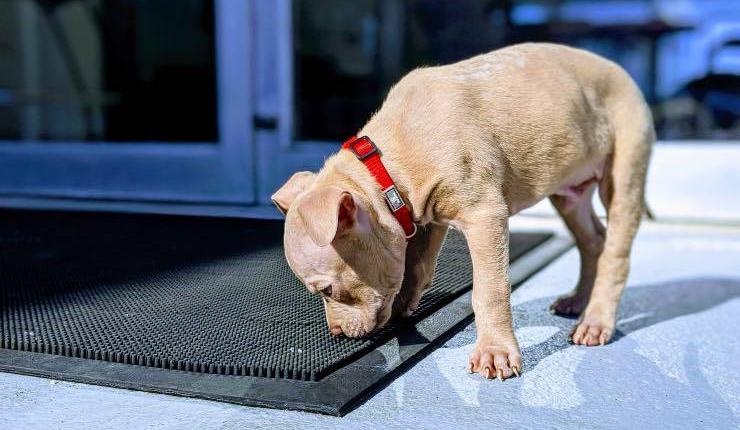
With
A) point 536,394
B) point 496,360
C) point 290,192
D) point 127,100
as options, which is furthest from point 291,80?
point 536,394

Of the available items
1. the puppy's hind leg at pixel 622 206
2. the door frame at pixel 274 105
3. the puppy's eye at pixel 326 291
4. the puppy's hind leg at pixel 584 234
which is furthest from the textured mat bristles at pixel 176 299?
the door frame at pixel 274 105

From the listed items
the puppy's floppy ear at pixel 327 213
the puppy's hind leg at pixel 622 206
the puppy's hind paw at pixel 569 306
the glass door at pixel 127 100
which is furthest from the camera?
the glass door at pixel 127 100

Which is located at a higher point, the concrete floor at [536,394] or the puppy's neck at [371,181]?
the puppy's neck at [371,181]

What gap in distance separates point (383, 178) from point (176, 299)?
102 cm

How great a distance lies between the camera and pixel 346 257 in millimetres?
2109

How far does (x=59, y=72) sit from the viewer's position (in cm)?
645

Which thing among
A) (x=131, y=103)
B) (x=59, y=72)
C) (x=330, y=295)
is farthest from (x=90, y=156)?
(x=330, y=295)

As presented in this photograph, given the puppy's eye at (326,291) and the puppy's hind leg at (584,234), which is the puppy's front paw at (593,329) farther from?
the puppy's eye at (326,291)

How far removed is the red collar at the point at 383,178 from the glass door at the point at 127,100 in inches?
119

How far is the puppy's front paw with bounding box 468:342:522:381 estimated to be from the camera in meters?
2.01

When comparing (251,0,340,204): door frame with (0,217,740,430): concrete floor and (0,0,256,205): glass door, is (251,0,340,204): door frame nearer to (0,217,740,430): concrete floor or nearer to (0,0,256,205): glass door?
(0,0,256,205): glass door

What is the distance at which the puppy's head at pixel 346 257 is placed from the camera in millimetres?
1992

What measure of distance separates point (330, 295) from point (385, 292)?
17cm

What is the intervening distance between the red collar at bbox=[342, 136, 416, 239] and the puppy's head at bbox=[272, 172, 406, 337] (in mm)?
61
